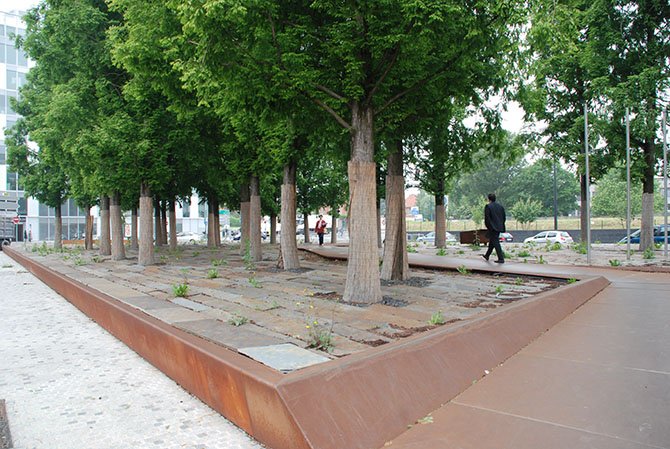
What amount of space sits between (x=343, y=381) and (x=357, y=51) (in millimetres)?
5763

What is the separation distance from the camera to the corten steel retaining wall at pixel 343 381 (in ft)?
9.86

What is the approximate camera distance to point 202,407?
4.11 meters

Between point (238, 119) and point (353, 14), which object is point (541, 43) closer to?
point (353, 14)

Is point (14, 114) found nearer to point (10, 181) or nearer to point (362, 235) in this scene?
point (10, 181)

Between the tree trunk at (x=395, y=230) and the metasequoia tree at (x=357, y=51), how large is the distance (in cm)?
211

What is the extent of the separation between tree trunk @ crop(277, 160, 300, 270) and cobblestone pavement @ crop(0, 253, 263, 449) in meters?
6.00

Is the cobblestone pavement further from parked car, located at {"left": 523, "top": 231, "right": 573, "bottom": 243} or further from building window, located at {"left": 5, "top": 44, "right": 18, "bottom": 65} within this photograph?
building window, located at {"left": 5, "top": 44, "right": 18, "bottom": 65}

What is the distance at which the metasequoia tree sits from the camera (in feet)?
21.2

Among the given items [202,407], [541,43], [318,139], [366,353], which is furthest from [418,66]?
[202,407]

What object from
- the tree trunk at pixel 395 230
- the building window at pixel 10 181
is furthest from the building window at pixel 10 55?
the tree trunk at pixel 395 230

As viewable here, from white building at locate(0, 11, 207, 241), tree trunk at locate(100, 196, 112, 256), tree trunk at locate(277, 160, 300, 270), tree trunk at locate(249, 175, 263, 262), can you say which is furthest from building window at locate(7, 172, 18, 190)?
tree trunk at locate(277, 160, 300, 270)

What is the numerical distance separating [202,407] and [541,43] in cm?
649

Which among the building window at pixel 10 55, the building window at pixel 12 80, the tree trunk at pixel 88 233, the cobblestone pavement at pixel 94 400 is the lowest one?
the cobblestone pavement at pixel 94 400

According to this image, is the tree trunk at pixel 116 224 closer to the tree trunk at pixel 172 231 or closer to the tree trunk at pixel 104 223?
the tree trunk at pixel 104 223
